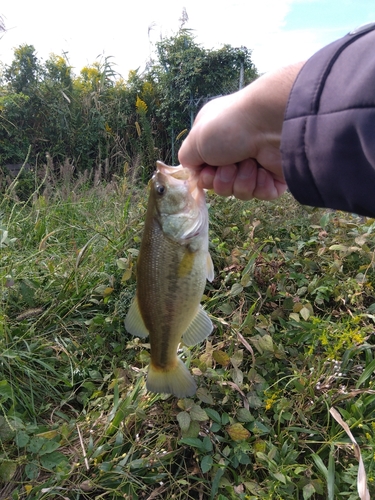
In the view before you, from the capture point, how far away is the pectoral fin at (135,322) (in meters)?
1.68

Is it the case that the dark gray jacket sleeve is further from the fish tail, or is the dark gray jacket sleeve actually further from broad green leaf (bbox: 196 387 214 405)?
broad green leaf (bbox: 196 387 214 405)

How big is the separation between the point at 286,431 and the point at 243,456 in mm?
292

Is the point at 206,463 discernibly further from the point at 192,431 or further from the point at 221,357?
the point at 221,357

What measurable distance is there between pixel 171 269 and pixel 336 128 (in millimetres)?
858

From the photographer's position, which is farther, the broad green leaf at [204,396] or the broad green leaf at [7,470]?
the broad green leaf at [204,396]

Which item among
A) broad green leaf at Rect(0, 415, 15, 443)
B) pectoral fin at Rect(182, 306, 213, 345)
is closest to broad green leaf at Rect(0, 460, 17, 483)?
broad green leaf at Rect(0, 415, 15, 443)

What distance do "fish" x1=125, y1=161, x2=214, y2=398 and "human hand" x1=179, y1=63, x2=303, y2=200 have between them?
20cm

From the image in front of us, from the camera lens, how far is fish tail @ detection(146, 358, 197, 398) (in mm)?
1714

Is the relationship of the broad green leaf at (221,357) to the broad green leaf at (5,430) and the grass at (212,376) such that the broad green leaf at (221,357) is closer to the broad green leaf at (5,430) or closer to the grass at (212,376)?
the grass at (212,376)

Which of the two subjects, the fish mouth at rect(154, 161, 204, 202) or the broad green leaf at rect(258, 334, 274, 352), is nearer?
the fish mouth at rect(154, 161, 204, 202)

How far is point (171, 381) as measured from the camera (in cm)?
173

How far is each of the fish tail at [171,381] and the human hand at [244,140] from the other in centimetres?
94

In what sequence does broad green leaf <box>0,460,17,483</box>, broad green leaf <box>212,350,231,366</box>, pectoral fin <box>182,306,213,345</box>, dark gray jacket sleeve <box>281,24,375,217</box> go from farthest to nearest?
1. broad green leaf <box>212,350,231,366</box>
2. broad green leaf <box>0,460,17,483</box>
3. pectoral fin <box>182,306,213,345</box>
4. dark gray jacket sleeve <box>281,24,375,217</box>

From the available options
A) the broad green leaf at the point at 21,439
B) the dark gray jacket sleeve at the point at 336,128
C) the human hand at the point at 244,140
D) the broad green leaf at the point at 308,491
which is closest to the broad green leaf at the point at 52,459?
the broad green leaf at the point at 21,439
